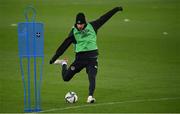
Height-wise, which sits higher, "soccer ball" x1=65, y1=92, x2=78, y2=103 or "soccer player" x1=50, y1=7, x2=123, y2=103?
"soccer player" x1=50, y1=7, x2=123, y2=103

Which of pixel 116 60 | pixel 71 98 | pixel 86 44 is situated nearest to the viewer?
pixel 71 98

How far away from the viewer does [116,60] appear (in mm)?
28812

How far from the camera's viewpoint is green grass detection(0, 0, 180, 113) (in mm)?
20359

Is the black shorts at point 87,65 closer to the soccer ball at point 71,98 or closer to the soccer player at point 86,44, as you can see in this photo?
the soccer player at point 86,44

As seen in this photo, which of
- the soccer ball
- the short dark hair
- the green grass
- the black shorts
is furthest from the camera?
the green grass

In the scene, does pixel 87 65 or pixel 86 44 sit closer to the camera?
pixel 86 44

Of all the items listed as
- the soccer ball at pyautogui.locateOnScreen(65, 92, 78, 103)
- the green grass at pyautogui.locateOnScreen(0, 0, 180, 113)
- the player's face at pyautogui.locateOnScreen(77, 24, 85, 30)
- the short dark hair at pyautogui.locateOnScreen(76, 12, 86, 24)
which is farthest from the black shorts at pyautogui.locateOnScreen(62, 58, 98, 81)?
the short dark hair at pyautogui.locateOnScreen(76, 12, 86, 24)

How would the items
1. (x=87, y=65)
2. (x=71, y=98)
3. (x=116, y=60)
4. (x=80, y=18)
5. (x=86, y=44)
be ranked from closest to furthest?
(x=80, y=18), (x=71, y=98), (x=86, y=44), (x=87, y=65), (x=116, y=60)

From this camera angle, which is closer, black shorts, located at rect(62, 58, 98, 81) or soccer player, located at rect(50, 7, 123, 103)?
soccer player, located at rect(50, 7, 123, 103)

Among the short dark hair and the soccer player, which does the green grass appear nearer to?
the soccer player

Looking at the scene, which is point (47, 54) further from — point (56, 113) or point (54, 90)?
point (56, 113)

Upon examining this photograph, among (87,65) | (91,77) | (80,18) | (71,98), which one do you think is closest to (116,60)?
(87,65)

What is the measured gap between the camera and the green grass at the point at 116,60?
20359 millimetres

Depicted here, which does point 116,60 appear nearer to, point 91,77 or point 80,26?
point 91,77
